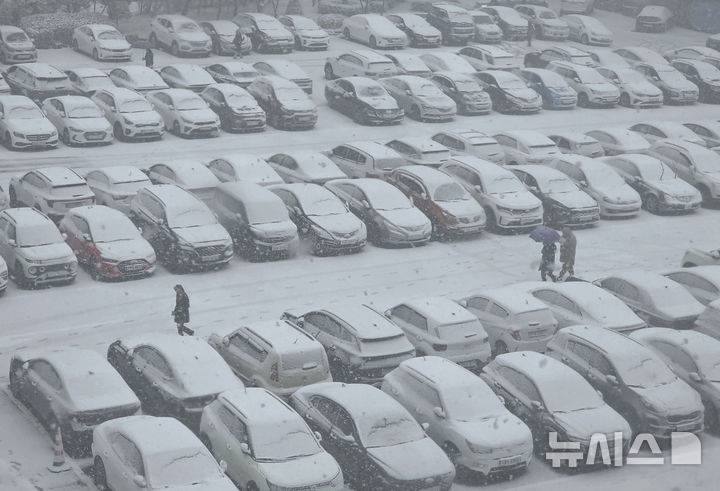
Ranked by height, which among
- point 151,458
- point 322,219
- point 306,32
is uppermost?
point 151,458

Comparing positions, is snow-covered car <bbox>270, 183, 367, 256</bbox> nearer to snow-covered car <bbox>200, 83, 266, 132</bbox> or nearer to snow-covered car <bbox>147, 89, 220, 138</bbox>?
snow-covered car <bbox>147, 89, 220, 138</bbox>

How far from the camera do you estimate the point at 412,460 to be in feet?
57.4

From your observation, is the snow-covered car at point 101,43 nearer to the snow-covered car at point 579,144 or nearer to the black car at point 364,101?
the black car at point 364,101

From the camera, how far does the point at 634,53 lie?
48969 mm

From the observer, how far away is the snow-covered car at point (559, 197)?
31.0 m

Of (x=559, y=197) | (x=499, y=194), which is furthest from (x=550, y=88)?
(x=499, y=194)

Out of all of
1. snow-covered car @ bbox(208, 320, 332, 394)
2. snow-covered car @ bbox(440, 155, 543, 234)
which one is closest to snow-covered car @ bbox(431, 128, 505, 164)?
snow-covered car @ bbox(440, 155, 543, 234)

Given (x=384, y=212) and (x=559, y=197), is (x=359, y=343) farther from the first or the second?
(x=559, y=197)

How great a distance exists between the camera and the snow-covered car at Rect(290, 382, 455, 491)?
1731 centimetres

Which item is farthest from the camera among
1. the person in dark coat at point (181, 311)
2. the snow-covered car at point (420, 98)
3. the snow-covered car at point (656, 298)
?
the snow-covered car at point (420, 98)

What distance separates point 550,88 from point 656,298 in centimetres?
1989

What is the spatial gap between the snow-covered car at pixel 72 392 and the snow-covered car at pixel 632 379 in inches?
290

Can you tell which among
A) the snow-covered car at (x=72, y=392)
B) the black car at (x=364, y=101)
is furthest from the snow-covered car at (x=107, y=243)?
the black car at (x=364, y=101)

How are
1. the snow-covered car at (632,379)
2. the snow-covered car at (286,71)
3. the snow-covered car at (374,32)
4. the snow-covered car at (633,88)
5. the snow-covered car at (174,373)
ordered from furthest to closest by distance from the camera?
the snow-covered car at (374,32), the snow-covered car at (633,88), the snow-covered car at (286,71), the snow-covered car at (632,379), the snow-covered car at (174,373)
